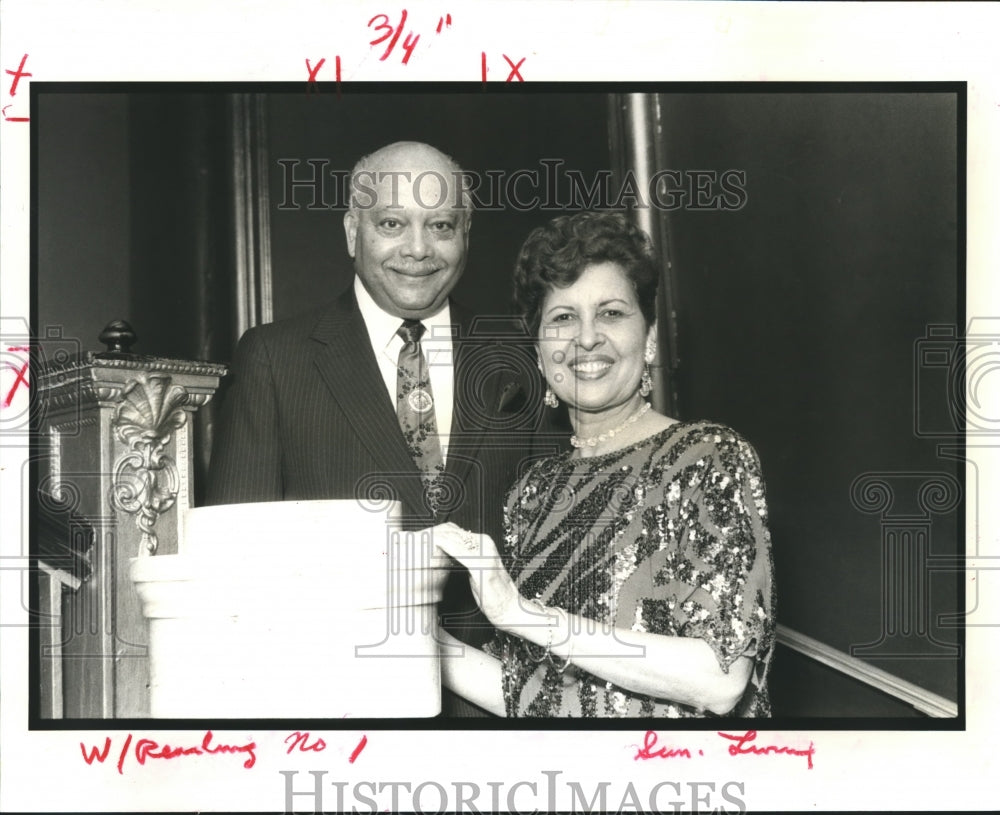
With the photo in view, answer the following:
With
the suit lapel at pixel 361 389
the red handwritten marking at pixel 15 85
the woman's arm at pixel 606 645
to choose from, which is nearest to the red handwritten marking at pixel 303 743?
the woman's arm at pixel 606 645

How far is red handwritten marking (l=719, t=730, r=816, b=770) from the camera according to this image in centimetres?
243

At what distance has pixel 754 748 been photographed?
95.9 inches

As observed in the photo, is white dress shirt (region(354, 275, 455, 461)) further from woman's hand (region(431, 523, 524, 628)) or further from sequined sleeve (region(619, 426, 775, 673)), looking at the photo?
sequined sleeve (region(619, 426, 775, 673))

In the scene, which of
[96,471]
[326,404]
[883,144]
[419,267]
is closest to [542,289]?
[419,267]

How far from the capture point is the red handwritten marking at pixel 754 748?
2426mm

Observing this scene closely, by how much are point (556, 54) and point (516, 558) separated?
96 centimetres

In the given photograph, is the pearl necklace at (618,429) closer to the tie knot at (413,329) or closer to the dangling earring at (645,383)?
the dangling earring at (645,383)

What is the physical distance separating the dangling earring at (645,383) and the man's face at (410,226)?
0.39 m

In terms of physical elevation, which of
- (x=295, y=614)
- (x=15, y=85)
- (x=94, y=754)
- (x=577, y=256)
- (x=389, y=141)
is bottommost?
(x=94, y=754)

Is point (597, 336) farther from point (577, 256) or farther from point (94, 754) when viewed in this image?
point (94, 754)

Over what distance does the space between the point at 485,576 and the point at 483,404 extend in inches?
12.8

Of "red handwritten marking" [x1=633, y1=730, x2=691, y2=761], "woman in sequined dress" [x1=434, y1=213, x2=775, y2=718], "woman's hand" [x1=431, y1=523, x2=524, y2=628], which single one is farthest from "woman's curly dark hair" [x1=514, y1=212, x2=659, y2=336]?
"red handwritten marking" [x1=633, y1=730, x2=691, y2=761]

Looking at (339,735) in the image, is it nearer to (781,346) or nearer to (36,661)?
(36,661)

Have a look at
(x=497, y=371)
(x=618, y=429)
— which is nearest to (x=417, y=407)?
(x=497, y=371)
